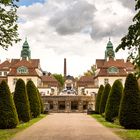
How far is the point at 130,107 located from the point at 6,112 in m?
8.84

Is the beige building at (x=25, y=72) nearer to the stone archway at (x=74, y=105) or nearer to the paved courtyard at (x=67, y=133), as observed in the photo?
the stone archway at (x=74, y=105)

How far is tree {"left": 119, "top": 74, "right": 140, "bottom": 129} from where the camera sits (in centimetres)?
3005

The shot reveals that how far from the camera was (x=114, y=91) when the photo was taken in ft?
132

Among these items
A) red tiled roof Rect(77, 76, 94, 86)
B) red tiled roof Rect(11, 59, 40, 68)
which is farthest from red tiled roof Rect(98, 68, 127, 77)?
red tiled roof Rect(11, 59, 40, 68)

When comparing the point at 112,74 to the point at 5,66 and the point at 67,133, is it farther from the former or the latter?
the point at 67,133

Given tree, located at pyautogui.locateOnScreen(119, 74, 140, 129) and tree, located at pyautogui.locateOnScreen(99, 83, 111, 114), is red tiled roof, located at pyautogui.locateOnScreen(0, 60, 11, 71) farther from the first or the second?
tree, located at pyautogui.locateOnScreen(119, 74, 140, 129)

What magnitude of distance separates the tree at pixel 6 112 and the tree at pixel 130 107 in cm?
769

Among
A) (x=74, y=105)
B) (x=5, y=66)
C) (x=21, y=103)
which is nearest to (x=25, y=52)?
(x=5, y=66)

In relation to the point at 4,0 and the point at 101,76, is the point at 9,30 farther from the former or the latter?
the point at 101,76

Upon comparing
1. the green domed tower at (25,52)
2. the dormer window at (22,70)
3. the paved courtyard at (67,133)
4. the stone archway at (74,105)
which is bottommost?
the paved courtyard at (67,133)

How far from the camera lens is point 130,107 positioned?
30672 mm

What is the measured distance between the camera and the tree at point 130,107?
98.6 feet

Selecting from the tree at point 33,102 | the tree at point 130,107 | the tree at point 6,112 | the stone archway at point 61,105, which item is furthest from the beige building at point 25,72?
the tree at point 130,107

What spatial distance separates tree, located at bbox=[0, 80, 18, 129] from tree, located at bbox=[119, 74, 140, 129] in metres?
7.69
